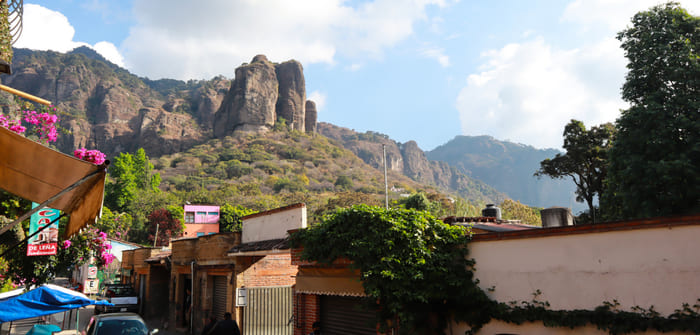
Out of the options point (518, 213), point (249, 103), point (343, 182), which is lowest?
point (518, 213)

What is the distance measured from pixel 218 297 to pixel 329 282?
312 inches

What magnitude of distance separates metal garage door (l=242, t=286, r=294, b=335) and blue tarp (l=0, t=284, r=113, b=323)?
4910 millimetres

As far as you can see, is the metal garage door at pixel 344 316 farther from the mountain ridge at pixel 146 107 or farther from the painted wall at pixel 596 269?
the mountain ridge at pixel 146 107

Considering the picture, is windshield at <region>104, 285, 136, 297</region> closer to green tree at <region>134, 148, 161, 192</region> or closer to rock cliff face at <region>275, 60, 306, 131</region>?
green tree at <region>134, 148, 161, 192</region>

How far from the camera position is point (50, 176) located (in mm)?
4406

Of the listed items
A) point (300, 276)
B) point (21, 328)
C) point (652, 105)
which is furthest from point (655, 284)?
point (21, 328)

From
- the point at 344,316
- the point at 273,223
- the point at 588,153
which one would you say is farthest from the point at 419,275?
the point at 588,153

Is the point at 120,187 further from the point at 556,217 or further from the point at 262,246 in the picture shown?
the point at 556,217

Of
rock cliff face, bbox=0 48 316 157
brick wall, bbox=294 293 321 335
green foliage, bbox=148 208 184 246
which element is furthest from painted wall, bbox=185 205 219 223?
rock cliff face, bbox=0 48 316 157

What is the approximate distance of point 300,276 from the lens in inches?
429

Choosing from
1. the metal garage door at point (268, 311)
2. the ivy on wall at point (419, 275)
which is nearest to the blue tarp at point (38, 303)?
the metal garage door at point (268, 311)

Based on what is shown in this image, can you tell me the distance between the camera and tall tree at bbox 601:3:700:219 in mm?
16500

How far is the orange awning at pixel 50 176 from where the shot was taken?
13.5 feet

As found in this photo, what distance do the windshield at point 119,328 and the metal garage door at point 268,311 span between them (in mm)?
3932
